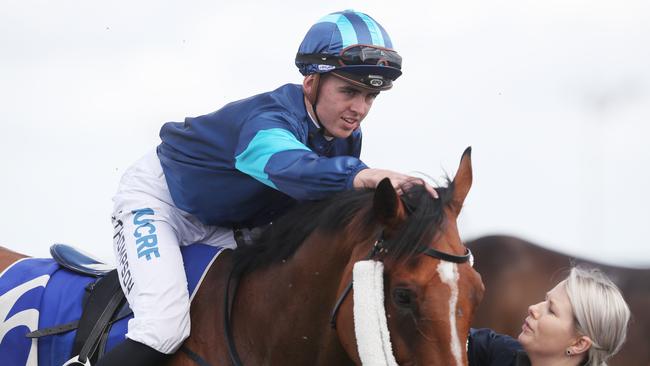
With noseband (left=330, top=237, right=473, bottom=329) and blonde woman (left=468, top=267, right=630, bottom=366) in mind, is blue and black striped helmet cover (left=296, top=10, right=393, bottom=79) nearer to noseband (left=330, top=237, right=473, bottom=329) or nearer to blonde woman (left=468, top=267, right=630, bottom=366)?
noseband (left=330, top=237, right=473, bottom=329)

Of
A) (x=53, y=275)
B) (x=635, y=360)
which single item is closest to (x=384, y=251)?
(x=53, y=275)

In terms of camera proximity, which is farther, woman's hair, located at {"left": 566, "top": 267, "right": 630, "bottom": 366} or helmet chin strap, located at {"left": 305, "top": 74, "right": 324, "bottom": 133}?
helmet chin strap, located at {"left": 305, "top": 74, "right": 324, "bottom": 133}

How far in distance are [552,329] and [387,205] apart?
0.90m

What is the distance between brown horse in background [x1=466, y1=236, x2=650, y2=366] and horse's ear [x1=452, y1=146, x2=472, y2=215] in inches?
171

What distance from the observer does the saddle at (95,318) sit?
337 cm

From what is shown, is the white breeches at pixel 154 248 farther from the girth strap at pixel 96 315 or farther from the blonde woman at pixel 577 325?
the blonde woman at pixel 577 325

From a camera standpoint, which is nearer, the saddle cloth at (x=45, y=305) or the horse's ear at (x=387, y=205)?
the horse's ear at (x=387, y=205)

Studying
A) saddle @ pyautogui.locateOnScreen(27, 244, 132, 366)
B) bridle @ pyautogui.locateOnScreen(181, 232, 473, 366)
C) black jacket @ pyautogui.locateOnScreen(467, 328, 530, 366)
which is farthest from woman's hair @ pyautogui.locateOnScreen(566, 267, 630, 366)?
saddle @ pyautogui.locateOnScreen(27, 244, 132, 366)

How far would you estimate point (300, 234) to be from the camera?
3201mm

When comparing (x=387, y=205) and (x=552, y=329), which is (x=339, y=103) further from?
(x=552, y=329)

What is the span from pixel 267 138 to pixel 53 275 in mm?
1295

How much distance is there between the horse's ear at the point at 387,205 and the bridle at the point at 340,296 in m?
0.05

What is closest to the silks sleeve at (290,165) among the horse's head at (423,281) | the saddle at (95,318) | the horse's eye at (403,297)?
the horse's head at (423,281)

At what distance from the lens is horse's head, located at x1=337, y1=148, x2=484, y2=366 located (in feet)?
8.57
